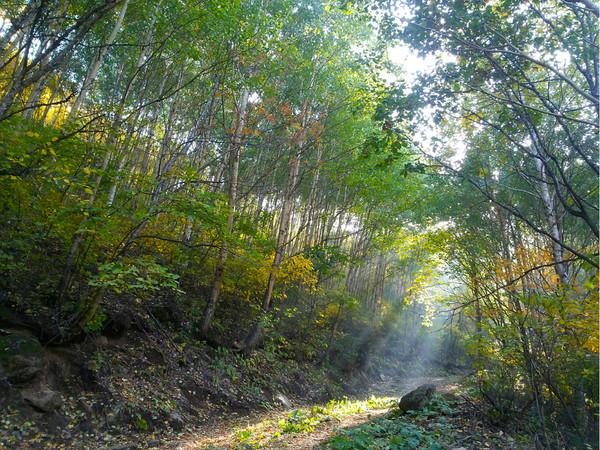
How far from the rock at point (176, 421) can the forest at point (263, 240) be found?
0.12 feet

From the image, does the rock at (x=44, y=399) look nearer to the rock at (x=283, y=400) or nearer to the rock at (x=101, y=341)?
the rock at (x=101, y=341)

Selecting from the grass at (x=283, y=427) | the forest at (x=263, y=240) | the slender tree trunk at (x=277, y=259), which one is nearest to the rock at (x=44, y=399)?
the forest at (x=263, y=240)

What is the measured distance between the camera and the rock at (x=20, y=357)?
173 inches

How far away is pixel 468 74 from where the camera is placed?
374 centimetres

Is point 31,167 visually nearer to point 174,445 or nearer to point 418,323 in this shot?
point 174,445

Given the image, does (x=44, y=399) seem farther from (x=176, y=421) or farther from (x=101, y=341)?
(x=176, y=421)

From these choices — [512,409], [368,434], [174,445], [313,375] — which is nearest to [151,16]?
[174,445]

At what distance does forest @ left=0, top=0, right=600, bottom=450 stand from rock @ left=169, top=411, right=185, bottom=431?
0.12 feet

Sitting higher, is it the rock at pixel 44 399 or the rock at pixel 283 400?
the rock at pixel 44 399

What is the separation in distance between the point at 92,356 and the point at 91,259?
1.51 metres

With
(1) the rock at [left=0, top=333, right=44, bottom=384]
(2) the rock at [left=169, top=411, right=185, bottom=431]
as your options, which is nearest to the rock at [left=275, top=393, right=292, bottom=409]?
(2) the rock at [left=169, top=411, right=185, bottom=431]

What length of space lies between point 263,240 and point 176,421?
392 cm

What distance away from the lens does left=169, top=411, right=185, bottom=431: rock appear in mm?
5402

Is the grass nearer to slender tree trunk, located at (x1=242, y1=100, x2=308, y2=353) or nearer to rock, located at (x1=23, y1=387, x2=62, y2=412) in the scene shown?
rock, located at (x1=23, y1=387, x2=62, y2=412)
